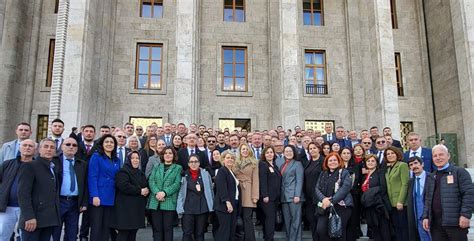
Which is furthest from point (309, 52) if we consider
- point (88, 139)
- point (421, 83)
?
point (88, 139)

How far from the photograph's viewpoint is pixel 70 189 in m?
6.61

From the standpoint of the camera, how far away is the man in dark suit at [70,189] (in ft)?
21.5

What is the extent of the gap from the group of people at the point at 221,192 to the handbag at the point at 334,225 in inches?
2.1

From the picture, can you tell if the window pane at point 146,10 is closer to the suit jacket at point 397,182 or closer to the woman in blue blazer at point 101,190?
the woman in blue blazer at point 101,190

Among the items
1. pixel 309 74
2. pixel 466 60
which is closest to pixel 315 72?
pixel 309 74

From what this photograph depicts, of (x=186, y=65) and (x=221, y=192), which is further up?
(x=186, y=65)

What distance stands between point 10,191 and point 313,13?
2001 cm

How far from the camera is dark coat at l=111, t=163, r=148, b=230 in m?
6.89

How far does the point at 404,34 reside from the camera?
23219 millimetres

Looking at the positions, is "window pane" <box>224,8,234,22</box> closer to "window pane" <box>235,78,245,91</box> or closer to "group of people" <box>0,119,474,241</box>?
"window pane" <box>235,78,245,91</box>

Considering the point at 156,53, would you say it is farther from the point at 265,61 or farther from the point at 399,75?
the point at 399,75

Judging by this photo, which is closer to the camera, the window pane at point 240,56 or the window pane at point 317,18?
the window pane at point 240,56

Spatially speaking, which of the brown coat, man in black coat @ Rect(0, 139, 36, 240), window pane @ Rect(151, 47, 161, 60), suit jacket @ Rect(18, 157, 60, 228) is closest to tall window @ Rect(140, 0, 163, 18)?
window pane @ Rect(151, 47, 161, 60)

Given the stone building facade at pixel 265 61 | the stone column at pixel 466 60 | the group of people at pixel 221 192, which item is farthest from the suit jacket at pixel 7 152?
the stone column at pixel 466 60
